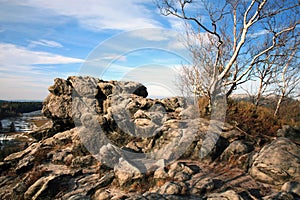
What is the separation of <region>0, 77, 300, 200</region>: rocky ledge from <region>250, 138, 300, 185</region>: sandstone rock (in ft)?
0.10

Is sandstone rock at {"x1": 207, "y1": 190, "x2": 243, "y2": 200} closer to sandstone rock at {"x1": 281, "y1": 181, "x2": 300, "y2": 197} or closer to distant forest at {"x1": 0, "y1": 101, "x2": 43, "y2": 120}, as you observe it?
sandstone rock at {"x1": 281, "y1": 181, "x2": 300, "y2": 197}

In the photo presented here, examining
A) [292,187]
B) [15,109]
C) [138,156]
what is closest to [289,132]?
[292,187]

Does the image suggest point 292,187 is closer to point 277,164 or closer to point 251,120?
point 277,164

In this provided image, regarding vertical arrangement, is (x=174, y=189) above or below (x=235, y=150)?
below

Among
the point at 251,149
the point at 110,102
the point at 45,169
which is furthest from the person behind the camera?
the point at 110,102

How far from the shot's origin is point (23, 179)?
1020 centimetres

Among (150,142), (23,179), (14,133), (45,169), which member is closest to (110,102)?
(150,142)

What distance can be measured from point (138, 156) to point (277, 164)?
5701 millimetres

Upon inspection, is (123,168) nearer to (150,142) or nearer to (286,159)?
(150,142)

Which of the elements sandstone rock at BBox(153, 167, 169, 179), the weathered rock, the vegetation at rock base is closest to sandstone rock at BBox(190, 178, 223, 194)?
sandstone rock at BBox(153, 167, 169, 179)

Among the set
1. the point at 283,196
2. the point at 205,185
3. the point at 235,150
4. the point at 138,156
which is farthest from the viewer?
the point at 138,156

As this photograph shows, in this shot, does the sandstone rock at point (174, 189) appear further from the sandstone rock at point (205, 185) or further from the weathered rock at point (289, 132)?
the weathered rock at point (289, 132)

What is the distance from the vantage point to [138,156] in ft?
34.1

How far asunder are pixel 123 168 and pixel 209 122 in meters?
5.09
